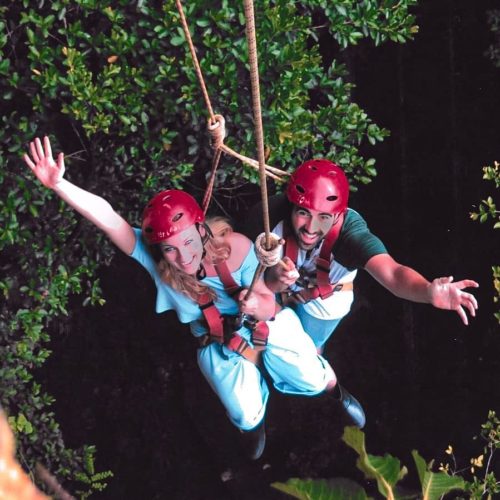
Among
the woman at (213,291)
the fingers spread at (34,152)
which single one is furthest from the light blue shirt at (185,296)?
the fingers spread at (34,152)

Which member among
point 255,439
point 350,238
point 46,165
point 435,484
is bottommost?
point 255,439

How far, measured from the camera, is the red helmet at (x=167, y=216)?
201 cm

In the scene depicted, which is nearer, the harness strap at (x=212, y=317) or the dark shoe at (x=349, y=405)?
the harness strap at (x=212, y=317)

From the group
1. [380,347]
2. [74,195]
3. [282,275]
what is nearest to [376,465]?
[282,275]

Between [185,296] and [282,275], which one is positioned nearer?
[282,275]

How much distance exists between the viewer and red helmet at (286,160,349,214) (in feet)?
6.77

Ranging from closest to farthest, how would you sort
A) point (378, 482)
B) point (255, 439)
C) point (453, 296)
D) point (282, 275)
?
point (378, 482) → point (453, 296) → point (282, 275) → point (255, 439)

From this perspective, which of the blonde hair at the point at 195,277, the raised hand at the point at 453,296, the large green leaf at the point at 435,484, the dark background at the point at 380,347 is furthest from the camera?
the dark background at the point at 380,347

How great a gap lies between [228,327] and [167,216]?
0.46m

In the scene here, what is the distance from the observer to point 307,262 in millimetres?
2328

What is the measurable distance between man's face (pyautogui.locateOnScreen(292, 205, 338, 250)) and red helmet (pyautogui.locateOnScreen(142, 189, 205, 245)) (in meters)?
0.29

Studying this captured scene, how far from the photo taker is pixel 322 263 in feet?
7.45

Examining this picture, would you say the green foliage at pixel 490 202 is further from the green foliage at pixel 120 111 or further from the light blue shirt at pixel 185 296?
the light blue shirt at pixel 185 296

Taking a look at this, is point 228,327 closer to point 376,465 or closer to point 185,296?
point 185,296
